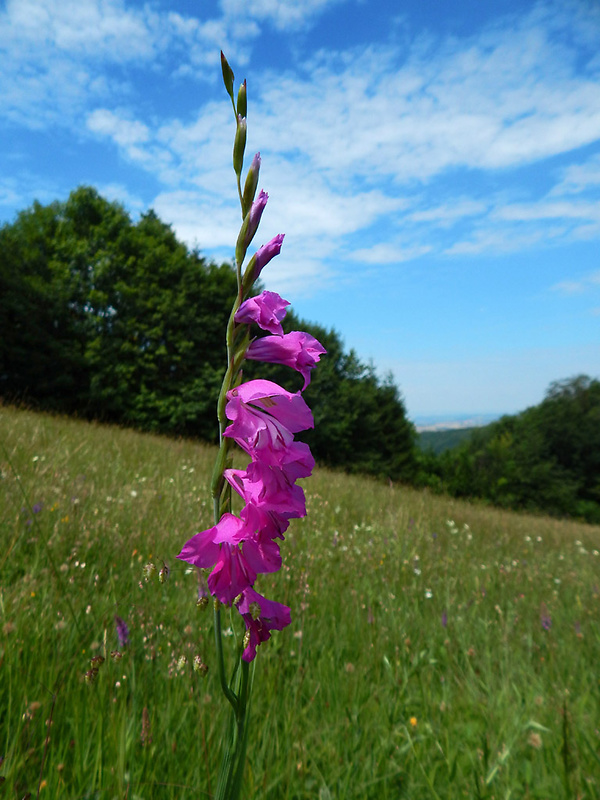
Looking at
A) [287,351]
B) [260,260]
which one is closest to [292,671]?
[287,351]

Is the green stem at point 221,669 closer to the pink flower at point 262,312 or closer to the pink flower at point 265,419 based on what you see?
the pink flower at point 265,419

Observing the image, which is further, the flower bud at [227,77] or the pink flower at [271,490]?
the flower bud at [227,77]

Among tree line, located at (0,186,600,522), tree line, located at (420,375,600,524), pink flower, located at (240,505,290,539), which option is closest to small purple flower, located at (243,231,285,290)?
pink flower, located at (240,505,290,539)

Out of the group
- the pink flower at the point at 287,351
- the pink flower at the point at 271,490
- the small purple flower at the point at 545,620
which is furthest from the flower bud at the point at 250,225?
the small purple flower at the point at 545,620

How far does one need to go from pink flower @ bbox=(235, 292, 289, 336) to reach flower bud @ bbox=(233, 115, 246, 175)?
10.0 inches

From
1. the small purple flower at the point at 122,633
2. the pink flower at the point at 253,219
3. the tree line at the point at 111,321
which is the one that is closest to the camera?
the pink flower at the point at 253,219

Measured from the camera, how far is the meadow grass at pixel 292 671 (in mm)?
1551

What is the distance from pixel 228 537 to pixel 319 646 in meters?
2.09

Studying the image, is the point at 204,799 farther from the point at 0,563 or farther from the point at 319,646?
the point at 0,563

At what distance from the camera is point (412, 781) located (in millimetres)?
1670

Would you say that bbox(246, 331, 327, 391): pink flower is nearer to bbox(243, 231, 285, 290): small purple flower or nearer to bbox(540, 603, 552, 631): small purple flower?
bbox(243, 231, 285, 290): small purple flower

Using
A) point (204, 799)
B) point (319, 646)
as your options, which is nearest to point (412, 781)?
point (204, 799)

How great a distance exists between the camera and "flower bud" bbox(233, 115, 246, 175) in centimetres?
94

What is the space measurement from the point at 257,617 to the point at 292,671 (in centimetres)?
174
